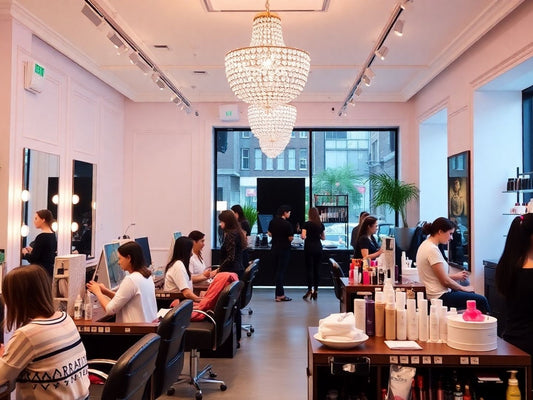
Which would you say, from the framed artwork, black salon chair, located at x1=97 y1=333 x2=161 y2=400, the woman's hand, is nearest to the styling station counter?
the framed artwork

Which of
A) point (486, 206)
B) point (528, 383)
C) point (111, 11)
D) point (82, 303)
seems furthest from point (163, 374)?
point (486, 206)

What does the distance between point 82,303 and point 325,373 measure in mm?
1702

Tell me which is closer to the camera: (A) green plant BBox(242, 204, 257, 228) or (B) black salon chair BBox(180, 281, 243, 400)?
(B) black salon chair BBox(180, 281, 243, 400)

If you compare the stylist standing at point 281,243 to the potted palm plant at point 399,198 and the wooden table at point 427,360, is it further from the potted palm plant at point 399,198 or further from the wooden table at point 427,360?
the wooden table at point 427,360

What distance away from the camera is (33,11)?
507 cm

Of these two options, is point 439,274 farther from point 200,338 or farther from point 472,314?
point 200,338

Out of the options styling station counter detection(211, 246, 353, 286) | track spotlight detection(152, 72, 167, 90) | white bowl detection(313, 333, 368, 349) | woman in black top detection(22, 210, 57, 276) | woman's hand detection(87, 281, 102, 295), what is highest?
track spotlight detection(152, 72, 167, 90)

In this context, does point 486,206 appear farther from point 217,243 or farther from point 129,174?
point 129,174

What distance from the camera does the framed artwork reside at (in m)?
5.97

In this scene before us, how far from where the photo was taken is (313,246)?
26.1 ft

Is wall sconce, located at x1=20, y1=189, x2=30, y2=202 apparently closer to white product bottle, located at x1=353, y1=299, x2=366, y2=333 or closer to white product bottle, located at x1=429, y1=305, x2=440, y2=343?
white product bottle, located at x1=353, y1=299, x2=366, y2=333

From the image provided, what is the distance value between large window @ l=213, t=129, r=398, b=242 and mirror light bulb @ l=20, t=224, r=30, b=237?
4.32 m

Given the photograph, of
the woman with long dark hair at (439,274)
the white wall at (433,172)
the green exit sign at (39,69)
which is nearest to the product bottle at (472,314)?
the woman with long dark hair at (439,274)

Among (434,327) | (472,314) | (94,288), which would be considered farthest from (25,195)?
(472,314)
